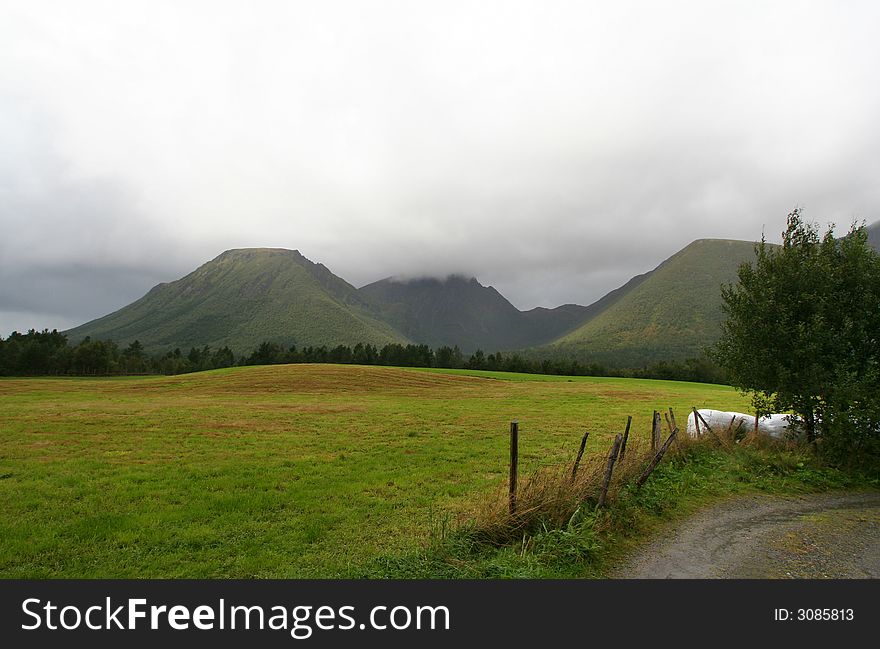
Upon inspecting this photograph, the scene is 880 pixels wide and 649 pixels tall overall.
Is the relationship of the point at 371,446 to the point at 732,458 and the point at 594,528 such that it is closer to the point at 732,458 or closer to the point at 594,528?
the point at 594,528

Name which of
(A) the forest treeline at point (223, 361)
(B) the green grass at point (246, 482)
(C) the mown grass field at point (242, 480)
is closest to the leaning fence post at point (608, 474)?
(B) the green grass at point (246, 482)

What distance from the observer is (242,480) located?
12.8 m

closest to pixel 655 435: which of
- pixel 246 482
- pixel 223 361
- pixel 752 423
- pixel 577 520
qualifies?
pixel 577 520

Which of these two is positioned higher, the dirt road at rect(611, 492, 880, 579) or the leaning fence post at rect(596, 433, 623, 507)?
the leaning fence post at rect(596, 433, 623, 507)

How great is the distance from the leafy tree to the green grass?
6023 mm

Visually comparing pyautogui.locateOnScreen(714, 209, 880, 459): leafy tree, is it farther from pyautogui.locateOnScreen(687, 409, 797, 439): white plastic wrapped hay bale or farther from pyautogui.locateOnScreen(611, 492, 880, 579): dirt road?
pyautogui.locateOnScreen(611, 492, 880, 579): dirt road

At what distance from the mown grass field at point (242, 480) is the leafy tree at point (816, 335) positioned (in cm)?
683

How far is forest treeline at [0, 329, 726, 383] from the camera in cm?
9644

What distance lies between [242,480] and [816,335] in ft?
63.5

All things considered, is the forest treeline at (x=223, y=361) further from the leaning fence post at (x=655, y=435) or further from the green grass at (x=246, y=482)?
the leaning fence post at (x=655, y=435)

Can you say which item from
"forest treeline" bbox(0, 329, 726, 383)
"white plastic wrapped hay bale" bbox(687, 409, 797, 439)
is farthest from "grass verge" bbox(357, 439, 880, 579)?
"forest treeline" bbox(0, 329, 726, 383)

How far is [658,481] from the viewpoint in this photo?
1111 cm
